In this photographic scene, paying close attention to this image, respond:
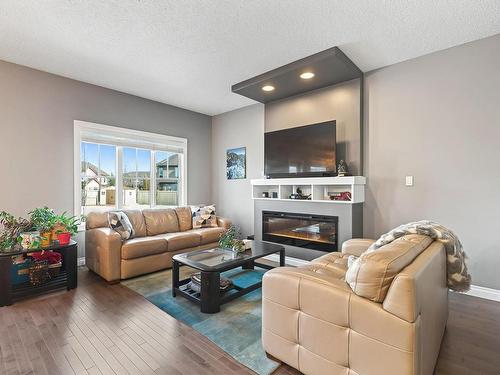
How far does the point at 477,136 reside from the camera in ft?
9.07

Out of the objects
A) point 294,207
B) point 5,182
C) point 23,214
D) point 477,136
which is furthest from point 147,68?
point 477,136

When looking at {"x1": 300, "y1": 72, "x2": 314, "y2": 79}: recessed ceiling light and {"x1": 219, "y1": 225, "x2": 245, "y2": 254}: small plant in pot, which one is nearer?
{"x1": 219, "y1": 225, "x2": 245, "y2": 254}: small plant in pot

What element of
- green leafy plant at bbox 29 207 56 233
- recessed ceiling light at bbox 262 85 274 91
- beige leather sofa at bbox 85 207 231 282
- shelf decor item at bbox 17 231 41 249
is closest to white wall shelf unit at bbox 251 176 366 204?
beige leather sofa at bbox 85 207 231 282

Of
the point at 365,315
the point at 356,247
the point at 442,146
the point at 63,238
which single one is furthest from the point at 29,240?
the point at 442,146

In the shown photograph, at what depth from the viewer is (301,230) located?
3975 mm

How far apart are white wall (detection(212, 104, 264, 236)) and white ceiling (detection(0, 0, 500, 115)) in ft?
4.30

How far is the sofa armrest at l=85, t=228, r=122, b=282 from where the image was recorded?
3.09 meters

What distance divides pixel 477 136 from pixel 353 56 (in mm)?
1579

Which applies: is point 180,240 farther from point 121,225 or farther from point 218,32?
point 218,32

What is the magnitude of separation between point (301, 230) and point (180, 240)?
1.79 metres

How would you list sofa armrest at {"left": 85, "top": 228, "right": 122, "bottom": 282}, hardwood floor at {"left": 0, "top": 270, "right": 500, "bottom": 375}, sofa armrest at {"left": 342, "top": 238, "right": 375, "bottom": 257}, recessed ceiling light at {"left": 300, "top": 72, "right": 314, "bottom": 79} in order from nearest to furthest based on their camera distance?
hardwood floor at {"left": 0, "top": 270, "right": 500, "bottom": 375} < sofa armrest at {"left": 342, "top": 238, "right": 375, "bottom": 257} < sofa armrest at {"left": 85, "top": 228, "right": 122, "bottom": 282} < recessed ceiling light at {"left": 300, "top": 72, "right": 314, "bottom": 79}

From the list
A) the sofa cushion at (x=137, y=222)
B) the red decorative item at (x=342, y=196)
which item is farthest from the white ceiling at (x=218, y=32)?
the sofa cushion at (x=137, y=222)

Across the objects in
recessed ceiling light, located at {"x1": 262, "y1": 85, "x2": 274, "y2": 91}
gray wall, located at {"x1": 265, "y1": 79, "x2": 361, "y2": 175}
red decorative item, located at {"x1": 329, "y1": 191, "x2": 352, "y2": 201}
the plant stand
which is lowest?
the plant stand

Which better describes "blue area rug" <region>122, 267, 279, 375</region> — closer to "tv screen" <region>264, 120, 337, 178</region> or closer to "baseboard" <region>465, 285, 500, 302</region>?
"tv screen" <region>264, 120, 337, 178</region>
